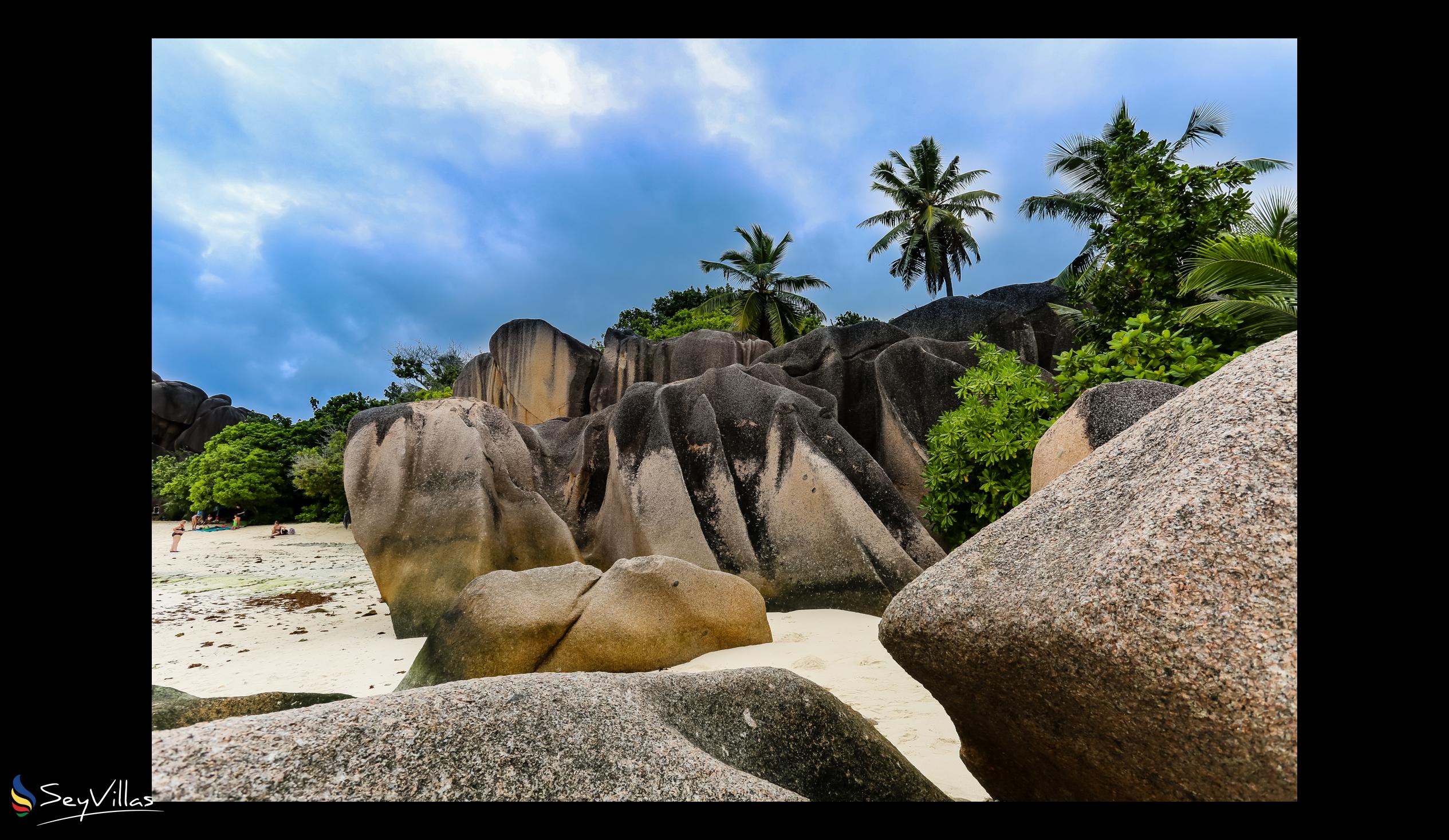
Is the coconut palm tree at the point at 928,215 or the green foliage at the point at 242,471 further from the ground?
the coconut palm tree at the point at 928,215

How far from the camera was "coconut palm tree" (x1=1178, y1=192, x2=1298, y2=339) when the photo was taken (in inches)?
224

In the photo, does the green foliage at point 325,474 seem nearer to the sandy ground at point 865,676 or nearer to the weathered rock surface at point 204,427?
the weathered rock surface at point 204,427

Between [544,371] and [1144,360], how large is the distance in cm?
1333

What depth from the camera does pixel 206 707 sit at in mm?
2527

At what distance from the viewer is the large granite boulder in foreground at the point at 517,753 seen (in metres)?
1.28

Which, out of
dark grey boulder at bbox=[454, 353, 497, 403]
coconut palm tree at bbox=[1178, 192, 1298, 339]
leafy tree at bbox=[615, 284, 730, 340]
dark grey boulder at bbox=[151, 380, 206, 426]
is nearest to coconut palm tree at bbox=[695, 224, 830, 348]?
leafy tree at bbox=[615, 284, 730, 340]

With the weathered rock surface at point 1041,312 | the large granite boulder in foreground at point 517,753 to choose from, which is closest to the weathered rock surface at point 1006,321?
the weathered rock surface at point 1041,312

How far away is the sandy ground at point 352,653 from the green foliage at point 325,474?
8494mm

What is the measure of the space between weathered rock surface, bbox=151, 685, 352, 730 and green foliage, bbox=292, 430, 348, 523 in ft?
61.2

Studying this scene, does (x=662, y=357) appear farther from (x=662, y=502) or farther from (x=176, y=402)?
(x=176, y=402)

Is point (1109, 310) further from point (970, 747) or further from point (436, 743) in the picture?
point (436, 743)

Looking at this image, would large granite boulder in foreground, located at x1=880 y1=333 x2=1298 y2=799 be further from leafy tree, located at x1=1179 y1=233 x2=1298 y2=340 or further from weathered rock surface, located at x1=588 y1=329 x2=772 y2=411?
weathered rock surface, located at x1=588 y1=329 x2=772 y2=411
